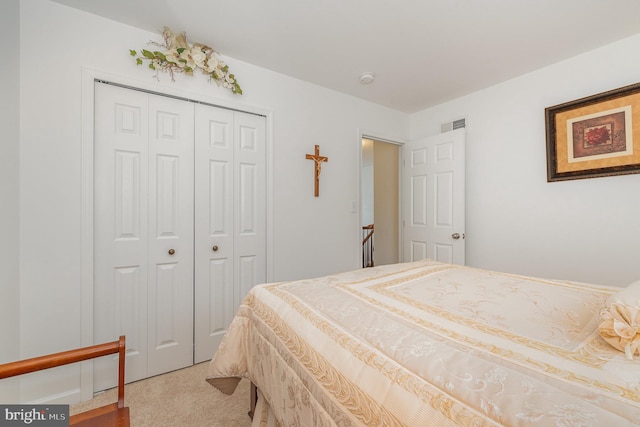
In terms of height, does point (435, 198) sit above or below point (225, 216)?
above

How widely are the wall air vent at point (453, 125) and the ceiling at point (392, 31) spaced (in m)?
0.51

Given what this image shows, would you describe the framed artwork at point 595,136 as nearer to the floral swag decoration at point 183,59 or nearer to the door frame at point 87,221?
the floral swag decoration at point 183,59

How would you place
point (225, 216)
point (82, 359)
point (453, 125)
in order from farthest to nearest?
point (453, 125), point (225, 216), point (82, 359)

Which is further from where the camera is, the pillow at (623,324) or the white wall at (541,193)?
the white wall at (541,193)

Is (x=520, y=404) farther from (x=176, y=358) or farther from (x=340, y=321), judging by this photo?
(x=176, y=358)

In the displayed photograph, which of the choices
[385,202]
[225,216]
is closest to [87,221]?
[225,216]

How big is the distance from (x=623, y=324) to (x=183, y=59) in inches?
107

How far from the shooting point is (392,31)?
2.04 m

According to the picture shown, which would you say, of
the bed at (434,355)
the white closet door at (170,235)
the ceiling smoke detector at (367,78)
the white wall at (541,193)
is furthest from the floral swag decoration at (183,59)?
the white wall at (541,193)

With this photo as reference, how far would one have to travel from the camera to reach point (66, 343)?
175cm

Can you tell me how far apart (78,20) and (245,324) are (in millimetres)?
2224

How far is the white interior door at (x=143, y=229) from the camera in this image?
75.0 inches

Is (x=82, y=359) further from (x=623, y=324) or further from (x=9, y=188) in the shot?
(x=623, y=324)

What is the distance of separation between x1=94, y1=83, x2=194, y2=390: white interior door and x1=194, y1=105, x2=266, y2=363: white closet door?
0.08 meters
